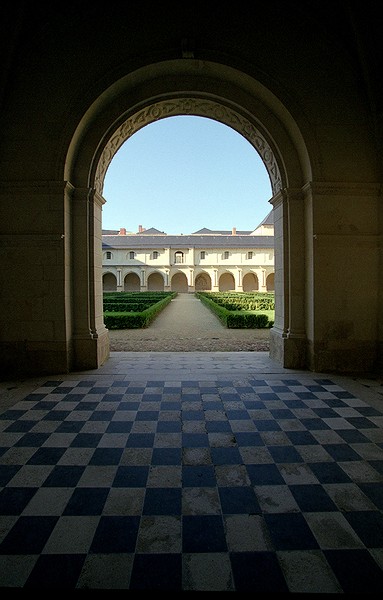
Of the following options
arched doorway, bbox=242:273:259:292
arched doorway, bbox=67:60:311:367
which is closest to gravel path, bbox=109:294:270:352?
arched doorway, bbox=67:60:311:367

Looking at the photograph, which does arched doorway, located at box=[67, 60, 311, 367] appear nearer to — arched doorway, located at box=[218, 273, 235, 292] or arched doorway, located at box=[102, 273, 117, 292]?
arched doorway, located at box=[218, 273, 235, 292]

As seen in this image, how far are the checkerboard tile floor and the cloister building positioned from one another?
132ft

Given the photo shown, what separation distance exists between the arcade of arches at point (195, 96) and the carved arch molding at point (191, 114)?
0.67ft

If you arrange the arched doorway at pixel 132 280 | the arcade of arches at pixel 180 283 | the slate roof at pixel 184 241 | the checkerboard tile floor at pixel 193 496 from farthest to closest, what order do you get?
1. the arched doorway at pixel 132 280
2. the arcade of arches at pixel 180 283
3. the slate roof at pixel 184 241
4. the checkerboard tile floor at pixel 193 496

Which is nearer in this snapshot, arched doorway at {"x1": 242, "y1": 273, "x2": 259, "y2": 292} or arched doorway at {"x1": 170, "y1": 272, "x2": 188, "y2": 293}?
arched doorway at {"x1": 242, "y1": 273, "x2": 259, "y2": 292}

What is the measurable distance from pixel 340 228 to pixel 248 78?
274 centimetres

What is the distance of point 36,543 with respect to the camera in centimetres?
175

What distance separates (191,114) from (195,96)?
1.95 feet

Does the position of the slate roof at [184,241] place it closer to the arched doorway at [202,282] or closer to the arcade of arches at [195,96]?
the arched doorway at [202,282]

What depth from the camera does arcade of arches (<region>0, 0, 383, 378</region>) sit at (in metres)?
5.02

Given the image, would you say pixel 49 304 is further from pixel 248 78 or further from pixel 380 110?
pixel 380 110

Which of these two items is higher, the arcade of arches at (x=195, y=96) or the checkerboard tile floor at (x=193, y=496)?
the arcade of arches at (x=195, y=96)

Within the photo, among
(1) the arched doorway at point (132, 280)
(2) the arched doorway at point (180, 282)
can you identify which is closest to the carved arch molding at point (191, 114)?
(2) the arched doorway at point (180, 282)

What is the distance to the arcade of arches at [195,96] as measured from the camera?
198 inches
